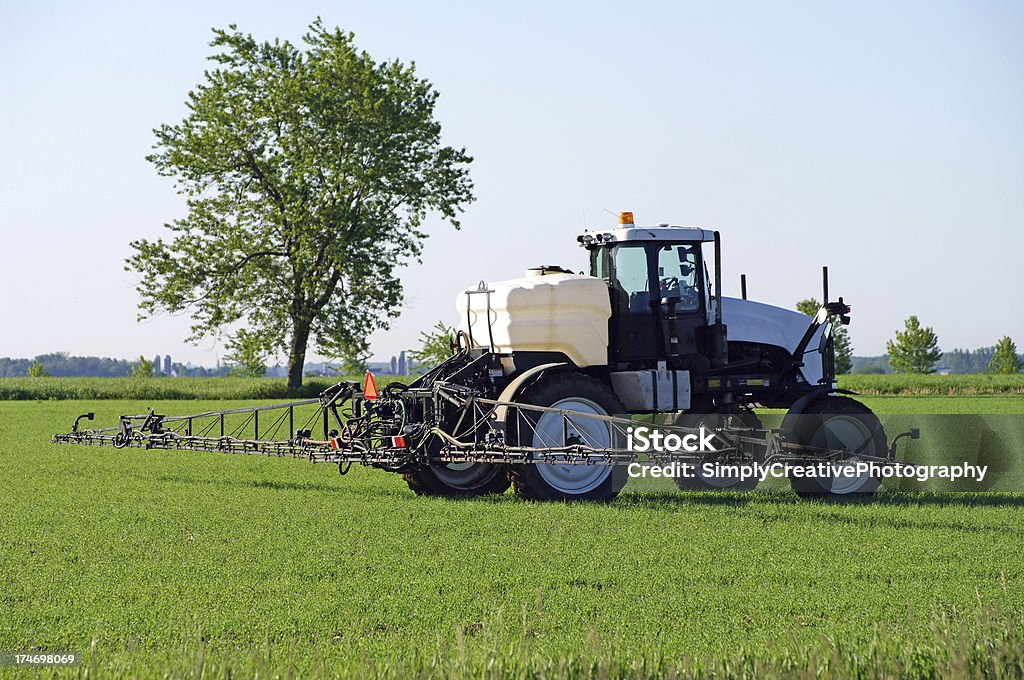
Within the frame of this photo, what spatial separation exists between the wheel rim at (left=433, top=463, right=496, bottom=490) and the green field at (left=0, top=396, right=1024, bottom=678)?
1.55 ft

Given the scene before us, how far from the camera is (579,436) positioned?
12.2 meters

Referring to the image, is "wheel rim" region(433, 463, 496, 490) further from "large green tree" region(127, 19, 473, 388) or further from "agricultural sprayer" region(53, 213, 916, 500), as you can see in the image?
"large green tree" region(127, 19, 473, 388)

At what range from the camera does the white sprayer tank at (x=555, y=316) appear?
512 inches

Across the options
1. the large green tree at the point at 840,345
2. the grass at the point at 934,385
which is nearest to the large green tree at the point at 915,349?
the large green tree at the point at 840,345

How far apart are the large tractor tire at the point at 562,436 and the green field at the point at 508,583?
15.4 inches

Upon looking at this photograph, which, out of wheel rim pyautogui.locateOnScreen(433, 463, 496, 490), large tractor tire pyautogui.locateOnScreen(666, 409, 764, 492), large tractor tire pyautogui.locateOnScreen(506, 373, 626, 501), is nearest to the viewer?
large tractor tire pyautogui.locateOnScreen(506, 373, 626, 501)

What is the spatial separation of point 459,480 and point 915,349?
3298 inches

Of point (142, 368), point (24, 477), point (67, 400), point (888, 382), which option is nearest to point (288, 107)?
→ point (67, 400)

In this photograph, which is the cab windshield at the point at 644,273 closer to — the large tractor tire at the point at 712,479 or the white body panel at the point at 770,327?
the white body panel at the point at 770,327

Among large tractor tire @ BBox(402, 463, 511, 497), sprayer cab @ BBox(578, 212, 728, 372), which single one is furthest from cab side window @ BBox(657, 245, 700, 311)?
large tractor tire @ BBox(402, 463, 511, 497)

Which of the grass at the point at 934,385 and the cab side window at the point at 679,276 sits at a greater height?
the cab side window at the point at 679,276

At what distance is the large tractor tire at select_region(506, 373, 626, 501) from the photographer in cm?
1214

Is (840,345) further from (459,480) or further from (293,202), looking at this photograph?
(459,480)

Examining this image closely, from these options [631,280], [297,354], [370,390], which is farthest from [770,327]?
[297,354]
